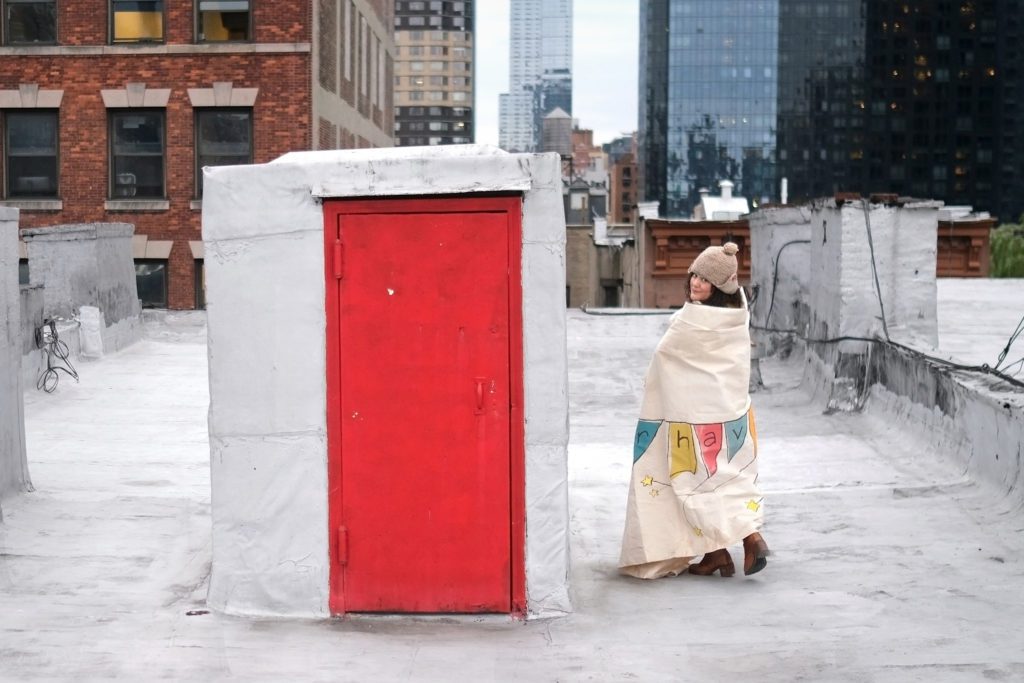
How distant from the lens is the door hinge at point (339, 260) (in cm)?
583

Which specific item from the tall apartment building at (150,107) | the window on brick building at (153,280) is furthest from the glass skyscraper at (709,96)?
the window on brick building at (153,280)

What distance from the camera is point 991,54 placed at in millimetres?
162250

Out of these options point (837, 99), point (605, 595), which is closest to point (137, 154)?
point (605, 595)

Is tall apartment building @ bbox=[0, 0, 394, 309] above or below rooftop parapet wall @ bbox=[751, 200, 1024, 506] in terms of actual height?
above

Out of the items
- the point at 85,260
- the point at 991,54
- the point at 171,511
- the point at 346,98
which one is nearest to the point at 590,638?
the point at 171,511

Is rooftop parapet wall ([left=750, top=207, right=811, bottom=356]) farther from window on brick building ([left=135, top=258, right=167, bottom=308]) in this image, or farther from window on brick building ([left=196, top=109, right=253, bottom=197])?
window on brick building ([left=135, top=258, right=167, bottom=308])

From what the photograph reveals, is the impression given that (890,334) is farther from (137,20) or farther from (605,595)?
(137,20)

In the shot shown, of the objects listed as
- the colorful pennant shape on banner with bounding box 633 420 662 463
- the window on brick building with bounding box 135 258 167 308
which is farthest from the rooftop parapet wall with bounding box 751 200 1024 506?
the window on brick building with bounding box 135 258 167 308

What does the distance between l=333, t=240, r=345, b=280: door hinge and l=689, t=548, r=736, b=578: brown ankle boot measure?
96.6 inches

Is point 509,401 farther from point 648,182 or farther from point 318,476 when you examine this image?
point 648,182

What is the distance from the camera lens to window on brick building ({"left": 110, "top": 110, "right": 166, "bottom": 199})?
30531 millimetres

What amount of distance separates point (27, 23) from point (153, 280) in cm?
699

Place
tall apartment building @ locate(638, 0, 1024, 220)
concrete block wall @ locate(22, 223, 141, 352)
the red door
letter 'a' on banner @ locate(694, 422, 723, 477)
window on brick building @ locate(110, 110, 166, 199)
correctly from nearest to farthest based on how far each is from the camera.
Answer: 1. the red door
2. letter 'a' on banner @ locate(694, 422, 723, 477)
3. concrete block wall @ locate(22, 223, 141, 352)
4. window on brick building @ locate(110, 110, 166, 199)
5. tall apartment building @ locate(638, 0, 1024, 220)

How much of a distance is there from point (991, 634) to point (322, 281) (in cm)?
345
